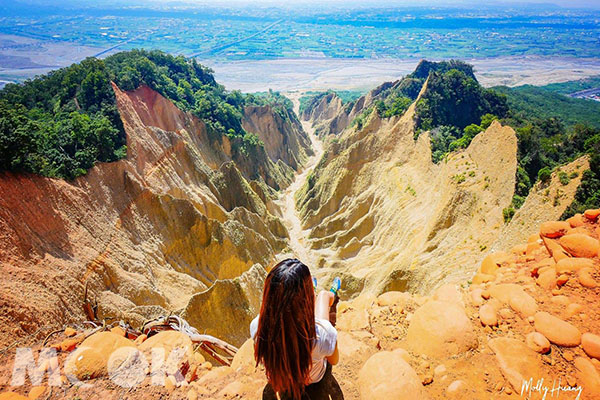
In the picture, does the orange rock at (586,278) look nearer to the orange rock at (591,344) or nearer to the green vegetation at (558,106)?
the orange rock at (591,344)

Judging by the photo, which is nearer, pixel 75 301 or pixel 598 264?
pixel 598 264

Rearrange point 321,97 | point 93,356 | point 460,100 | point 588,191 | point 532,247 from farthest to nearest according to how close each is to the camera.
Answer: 1. point 321,97
2. point 460,100
3. point 588,191
4. point 532,247
5. point 93,356

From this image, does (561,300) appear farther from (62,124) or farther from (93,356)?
(62,124)

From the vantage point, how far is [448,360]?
636 centimetres

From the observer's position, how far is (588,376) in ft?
17.0

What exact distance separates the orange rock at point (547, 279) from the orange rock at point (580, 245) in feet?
2.17

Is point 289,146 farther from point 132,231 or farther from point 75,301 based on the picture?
point 75,301

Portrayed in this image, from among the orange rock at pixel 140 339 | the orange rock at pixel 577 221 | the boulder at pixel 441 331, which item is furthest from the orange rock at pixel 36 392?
the orange rock at pixel 577 221

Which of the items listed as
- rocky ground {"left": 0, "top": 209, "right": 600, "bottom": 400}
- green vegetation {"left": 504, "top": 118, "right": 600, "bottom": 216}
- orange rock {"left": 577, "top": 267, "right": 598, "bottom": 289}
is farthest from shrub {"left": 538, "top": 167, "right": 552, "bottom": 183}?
orange rock {"left": 577, "top": 267, "right": 598, "bottom": 289}

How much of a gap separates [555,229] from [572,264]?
1.51m

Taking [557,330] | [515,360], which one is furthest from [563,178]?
[515,360]

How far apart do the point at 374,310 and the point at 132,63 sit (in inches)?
1798

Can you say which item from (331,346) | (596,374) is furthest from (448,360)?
(331,346)
